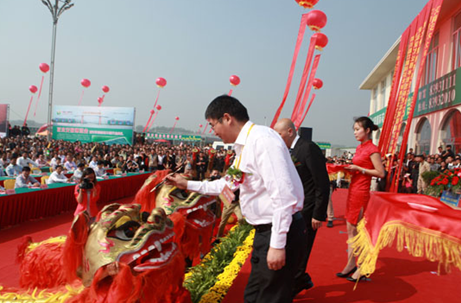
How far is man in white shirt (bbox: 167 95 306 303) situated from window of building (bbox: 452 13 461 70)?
1289 cm

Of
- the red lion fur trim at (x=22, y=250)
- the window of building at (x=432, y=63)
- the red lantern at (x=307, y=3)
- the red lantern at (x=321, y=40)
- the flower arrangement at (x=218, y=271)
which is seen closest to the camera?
the red lion fur trim at (x=22, y=250)

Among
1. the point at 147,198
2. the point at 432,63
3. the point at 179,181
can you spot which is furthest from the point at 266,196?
the point at 432,63

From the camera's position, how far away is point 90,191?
5.00 meters

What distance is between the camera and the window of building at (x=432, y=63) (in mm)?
13516

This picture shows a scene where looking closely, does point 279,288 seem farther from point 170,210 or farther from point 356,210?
point 356,210

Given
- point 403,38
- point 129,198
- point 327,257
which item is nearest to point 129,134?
point 129,198

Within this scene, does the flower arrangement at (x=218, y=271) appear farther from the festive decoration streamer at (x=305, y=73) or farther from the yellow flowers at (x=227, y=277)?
the festive decoration streamer at (x=305, y=73)

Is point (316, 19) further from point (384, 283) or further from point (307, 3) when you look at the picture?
point (384, 283)

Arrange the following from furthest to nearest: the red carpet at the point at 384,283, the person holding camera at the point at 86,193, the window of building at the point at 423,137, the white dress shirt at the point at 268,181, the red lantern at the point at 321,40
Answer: the window of building at the point at 423,137
the red lantern at the point at 321,40
the person holding camera at the point at 86,193
the red carpet at the point at 384,283
the white dress shirt at the point at 268,181

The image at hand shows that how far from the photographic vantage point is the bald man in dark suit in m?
2.62

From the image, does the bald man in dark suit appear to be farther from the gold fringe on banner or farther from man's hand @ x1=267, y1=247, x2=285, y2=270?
man's hand @ x1=267, y1=247, x2=285, y2=270

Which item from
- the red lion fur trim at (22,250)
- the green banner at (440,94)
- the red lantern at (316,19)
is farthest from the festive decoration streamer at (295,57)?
the red lion fur trim at (22,250)

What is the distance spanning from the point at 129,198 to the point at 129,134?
1446cm

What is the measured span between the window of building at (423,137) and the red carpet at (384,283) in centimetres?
1217
